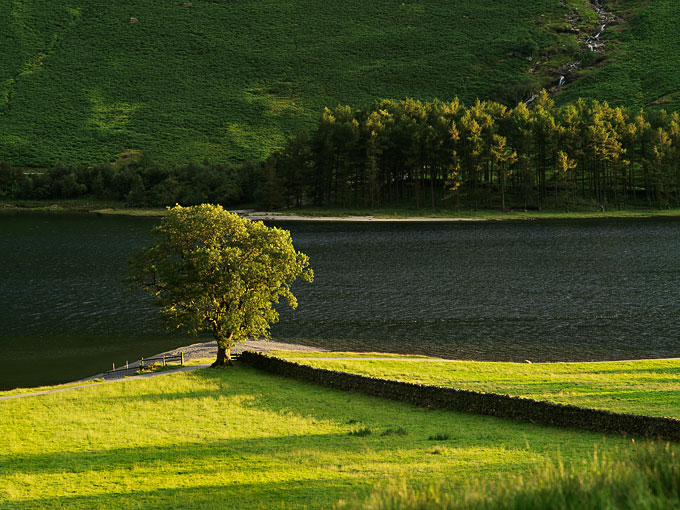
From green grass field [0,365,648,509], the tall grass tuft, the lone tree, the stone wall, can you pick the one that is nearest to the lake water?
the lone tree

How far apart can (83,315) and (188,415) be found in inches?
1392

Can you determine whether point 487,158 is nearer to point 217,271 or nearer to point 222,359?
point 217,271

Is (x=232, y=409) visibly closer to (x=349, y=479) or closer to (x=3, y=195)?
(x=349, y=479)

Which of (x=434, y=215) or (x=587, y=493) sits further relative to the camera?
(x=434, y=215)

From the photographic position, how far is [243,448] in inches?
952

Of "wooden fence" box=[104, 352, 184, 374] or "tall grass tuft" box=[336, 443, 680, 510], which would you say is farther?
"wooden fence" box=[104, 352, 184, 374]

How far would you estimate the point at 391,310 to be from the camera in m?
62.1

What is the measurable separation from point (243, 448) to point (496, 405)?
1164cm

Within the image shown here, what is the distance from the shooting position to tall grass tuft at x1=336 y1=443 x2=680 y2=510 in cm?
750

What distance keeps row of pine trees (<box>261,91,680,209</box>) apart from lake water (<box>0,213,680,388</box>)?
27.5m

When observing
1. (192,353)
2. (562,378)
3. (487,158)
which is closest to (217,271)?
(192,353)

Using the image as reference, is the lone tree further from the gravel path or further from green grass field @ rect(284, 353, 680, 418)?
green grass field @ rect(284, 353, 680, 418)

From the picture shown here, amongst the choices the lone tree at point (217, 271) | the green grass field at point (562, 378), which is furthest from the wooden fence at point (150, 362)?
the green grass field at point (562, 378)

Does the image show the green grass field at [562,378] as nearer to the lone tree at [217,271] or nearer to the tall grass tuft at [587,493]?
the lone tree at [217,271]
